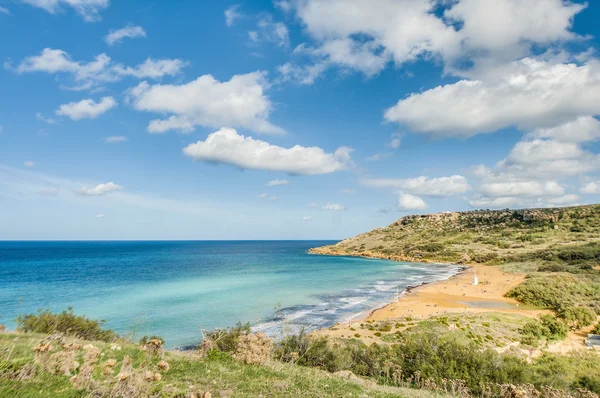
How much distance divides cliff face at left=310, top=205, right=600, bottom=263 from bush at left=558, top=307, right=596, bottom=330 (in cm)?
5313

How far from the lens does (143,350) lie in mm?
7871

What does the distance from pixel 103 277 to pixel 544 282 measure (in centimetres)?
7057

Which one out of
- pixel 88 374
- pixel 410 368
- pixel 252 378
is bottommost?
pixel 410 368

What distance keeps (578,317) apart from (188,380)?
32.0 metres

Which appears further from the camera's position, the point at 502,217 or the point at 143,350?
the point at 502,217

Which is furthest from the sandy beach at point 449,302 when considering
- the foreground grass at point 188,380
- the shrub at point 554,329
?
the foreground grass at point 188,380

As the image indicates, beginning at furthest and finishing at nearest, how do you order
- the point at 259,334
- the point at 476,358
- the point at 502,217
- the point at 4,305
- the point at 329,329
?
the point at 502,217, the point at 4,305, the point at 329,329, the point at 476,358, the point at 259,334

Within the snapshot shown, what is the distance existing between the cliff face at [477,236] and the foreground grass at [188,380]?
82.6 meters

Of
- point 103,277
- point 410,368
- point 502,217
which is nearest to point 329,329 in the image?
point 410,368

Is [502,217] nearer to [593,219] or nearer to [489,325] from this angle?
[593,219]

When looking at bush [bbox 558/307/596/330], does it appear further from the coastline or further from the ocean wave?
the ocean wave

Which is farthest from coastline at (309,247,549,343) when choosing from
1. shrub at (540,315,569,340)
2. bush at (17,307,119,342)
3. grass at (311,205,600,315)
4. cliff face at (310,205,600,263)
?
cliff face at (310,205,600,263)

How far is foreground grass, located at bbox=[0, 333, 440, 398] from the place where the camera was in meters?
4.34

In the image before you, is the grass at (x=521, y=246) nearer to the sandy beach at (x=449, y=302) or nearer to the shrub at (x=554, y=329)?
the sandy beach at (x=449, y=302)
